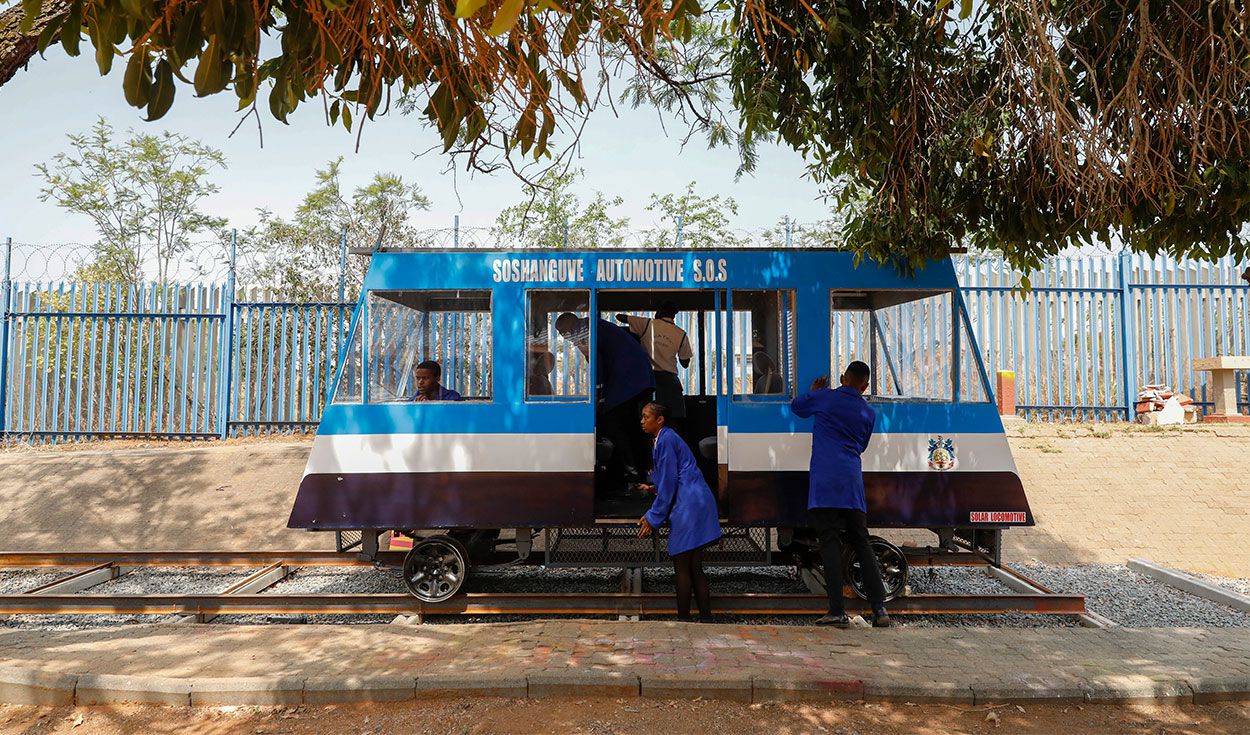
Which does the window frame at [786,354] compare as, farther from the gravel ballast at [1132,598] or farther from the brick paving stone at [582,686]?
the gravel ballast at [1132,598]

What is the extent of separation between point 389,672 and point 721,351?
325 centimetres

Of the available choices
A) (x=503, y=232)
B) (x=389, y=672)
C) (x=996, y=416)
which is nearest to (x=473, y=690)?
(x=389, y=672)

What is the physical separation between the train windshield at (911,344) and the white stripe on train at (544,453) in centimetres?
39

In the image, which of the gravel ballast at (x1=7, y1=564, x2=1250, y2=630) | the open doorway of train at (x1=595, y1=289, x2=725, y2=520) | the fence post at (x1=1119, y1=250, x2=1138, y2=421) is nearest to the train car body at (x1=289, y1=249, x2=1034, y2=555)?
the open doorway of train at (x1=595, y1=289, x2=725, y2=520)

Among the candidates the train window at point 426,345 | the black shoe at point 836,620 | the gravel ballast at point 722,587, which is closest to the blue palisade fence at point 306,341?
the gravel ballast at point 722,587

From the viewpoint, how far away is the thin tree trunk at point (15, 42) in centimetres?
479

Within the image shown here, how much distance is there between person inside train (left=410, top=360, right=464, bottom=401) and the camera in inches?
236

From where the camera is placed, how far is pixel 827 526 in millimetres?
5578

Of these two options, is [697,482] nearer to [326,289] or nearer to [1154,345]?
[1154,345]

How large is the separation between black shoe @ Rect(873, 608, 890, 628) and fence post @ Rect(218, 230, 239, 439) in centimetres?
925

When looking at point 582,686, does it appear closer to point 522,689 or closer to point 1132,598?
point 522,689

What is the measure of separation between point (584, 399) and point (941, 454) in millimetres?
2793

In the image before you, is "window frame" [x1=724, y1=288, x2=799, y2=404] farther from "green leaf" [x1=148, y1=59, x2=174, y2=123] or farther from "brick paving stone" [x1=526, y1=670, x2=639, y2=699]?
"green leaf" [x1=148, y1=59, x2=174, y2=123]

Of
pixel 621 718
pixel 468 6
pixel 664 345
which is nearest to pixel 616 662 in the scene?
pixel 621 718
